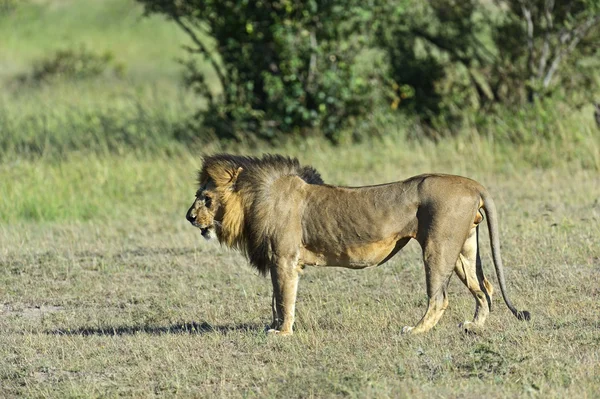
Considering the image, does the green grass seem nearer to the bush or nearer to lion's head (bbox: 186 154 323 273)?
the bush

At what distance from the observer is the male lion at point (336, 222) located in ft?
23.9

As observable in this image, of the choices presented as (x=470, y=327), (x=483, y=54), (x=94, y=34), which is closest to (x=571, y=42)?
(x=483, y=54)

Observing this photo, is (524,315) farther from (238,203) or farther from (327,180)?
(327,180)

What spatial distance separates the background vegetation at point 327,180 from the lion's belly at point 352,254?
20.8 inches

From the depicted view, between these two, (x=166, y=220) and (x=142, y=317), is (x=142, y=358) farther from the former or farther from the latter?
(x=166, y=220)

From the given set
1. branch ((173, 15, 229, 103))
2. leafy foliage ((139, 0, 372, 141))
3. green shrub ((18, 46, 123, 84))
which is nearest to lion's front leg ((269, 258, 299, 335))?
leafy foliage ((139, 0, 372, 141))

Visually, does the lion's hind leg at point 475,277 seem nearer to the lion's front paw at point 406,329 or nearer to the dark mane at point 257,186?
the lion's front paw at point 406,329

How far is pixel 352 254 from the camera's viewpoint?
7.52m

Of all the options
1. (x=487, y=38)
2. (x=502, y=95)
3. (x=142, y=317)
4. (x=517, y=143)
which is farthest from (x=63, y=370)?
(x=487, y=38)

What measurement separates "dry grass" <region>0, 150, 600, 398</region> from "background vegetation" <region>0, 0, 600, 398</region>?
27 millimetres

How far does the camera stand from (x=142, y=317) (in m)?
8.64

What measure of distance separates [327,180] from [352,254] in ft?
23.8

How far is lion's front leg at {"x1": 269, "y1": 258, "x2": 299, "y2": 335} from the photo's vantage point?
7.52 metres

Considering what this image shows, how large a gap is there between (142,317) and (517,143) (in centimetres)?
865
